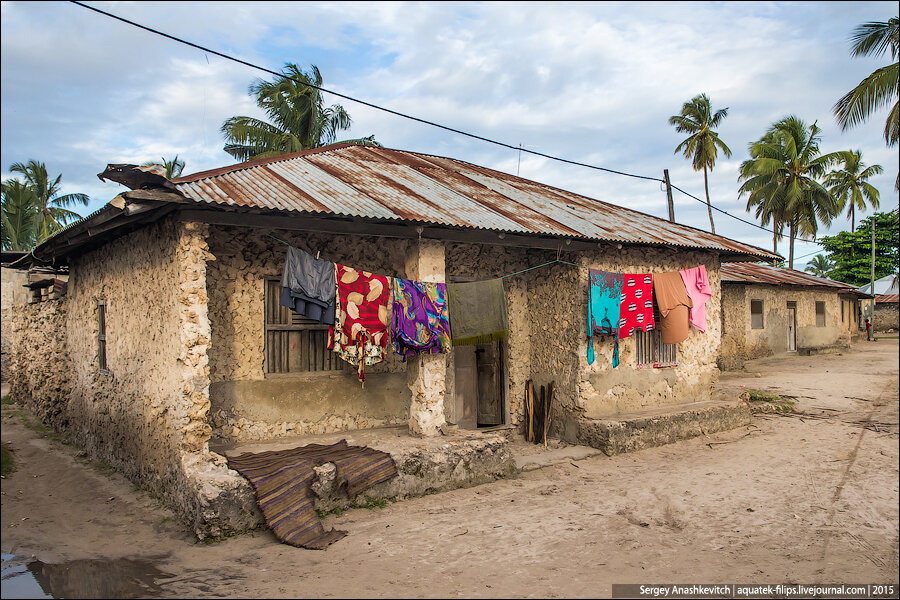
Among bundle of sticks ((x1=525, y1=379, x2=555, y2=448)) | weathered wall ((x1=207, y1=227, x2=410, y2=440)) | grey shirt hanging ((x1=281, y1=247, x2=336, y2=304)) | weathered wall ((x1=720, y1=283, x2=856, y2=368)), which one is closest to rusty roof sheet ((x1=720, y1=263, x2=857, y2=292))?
weathered wall ((x1=720, y1=283, x2=856, y2=368))

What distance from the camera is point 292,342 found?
7.21 meters

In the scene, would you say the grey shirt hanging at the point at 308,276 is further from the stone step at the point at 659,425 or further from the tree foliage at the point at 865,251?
the tree foliage at the point at 865,251

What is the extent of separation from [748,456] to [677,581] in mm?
4683

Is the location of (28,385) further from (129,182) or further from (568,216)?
(568,216)

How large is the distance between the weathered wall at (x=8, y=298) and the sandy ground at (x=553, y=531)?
178 inches

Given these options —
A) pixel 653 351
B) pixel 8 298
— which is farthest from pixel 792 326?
pixel 8 298

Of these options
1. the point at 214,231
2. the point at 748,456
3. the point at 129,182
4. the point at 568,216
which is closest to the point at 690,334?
the point at 748,456

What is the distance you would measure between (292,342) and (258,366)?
0.50 meters

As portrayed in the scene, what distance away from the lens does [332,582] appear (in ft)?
14.3

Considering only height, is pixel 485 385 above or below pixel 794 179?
below

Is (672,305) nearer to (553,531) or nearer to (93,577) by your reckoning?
(553,531)

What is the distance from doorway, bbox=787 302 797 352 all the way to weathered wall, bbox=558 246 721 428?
450 inches

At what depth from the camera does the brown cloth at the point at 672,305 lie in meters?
9.28

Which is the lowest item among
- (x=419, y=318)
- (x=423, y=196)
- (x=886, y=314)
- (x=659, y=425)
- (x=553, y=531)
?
(x=553, y=531)
